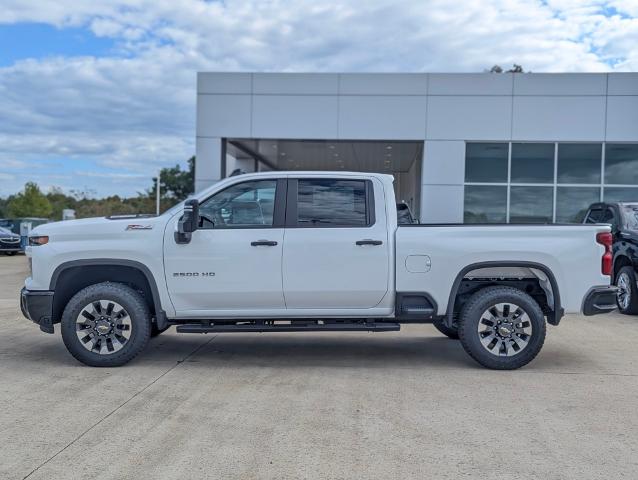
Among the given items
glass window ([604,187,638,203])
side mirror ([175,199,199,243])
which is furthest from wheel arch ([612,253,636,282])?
side mirror ([175,199,199,243])

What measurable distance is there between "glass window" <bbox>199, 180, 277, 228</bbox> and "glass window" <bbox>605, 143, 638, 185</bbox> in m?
13.6

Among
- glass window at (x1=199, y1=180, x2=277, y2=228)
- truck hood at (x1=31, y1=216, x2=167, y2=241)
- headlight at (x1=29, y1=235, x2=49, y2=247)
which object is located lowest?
headlight at (x1=29, y1=235, x2=49, y2=247)

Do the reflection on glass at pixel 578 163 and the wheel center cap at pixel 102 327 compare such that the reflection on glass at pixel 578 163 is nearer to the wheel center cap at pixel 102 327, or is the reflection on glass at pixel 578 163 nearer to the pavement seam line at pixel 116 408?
the pavement seam line at pixel 116 408

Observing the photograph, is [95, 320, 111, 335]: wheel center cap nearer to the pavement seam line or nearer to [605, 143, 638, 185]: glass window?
Answer: the pavement seam line

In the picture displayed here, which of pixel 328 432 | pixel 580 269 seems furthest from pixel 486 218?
pixel 328 432

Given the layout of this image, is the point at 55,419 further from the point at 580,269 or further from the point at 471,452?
the point at 580,269

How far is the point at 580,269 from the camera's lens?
21.7 feet

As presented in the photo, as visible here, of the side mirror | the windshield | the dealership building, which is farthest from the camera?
the dealership building

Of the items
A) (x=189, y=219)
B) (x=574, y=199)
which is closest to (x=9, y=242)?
(x=574, y=199)

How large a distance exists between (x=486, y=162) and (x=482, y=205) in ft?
3.80

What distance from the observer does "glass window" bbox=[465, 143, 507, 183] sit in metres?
17.7

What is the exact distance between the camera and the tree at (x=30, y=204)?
64.6m

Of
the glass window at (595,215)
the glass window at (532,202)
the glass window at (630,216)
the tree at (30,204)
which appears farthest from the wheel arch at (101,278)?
the tree at (30,204)

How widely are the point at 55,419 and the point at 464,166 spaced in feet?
47.0
